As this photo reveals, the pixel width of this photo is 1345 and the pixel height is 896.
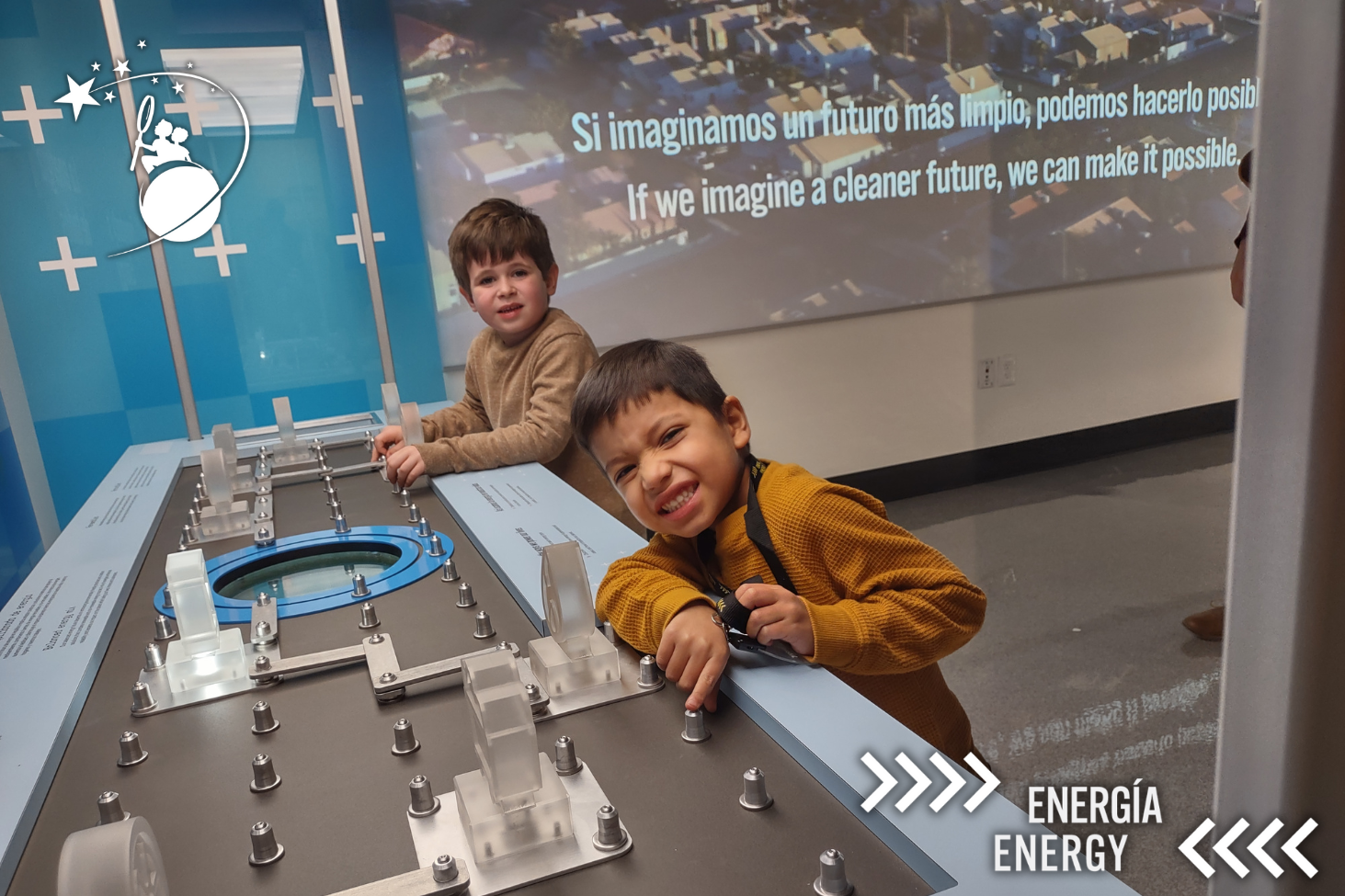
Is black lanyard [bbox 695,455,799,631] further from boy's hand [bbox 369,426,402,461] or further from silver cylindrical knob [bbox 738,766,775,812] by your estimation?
boy's hand [bbox 369,426,402,461]

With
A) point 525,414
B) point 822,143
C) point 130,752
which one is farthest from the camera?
point 822,143

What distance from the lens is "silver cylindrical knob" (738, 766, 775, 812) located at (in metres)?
0.58

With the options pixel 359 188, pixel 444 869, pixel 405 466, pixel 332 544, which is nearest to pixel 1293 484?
pixel 444 869

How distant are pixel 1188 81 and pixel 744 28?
6.54ft

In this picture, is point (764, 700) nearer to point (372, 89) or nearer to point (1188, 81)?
point (372, 89)

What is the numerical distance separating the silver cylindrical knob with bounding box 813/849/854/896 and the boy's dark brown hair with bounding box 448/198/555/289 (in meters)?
1.47

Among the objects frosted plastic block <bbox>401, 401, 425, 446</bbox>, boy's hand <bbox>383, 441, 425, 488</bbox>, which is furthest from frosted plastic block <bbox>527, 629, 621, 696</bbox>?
frosted plastic block <bbox>401, 401, 425, 446</bbox>

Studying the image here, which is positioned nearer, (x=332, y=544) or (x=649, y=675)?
(x=649, y=675)

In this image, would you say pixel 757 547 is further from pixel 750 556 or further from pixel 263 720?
pixel 263 720

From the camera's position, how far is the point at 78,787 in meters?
0.69

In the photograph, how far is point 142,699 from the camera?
0.79 meters

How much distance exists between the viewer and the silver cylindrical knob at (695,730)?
2.22ft

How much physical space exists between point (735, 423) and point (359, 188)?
179cm

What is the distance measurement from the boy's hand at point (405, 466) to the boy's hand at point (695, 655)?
2.65ft
